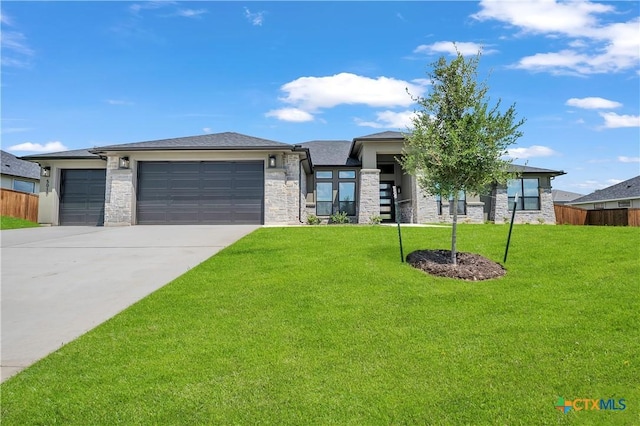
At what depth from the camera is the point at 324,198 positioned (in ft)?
71.2

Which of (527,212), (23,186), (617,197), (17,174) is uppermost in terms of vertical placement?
(17,174)

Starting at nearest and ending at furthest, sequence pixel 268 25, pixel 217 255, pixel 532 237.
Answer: pixel 217 255
pixel 532 237
pixel 268 25

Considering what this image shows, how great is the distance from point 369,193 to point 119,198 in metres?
12.3

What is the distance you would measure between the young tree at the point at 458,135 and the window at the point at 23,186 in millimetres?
30003

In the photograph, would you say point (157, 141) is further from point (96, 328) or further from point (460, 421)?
point (460, 421)

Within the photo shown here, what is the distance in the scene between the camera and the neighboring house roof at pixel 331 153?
2175 centimetres

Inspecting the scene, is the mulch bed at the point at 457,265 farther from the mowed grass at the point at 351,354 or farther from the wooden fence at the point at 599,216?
the wooden fence at the point at 599,216

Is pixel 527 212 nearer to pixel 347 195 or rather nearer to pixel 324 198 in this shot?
pixel 347 195

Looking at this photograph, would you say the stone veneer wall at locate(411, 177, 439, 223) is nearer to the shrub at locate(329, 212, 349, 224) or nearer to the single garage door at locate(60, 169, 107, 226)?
the shrub at locate(329, 212, 349, 224)

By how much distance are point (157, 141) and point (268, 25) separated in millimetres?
8547

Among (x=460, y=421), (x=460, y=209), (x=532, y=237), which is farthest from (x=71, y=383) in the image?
(x=460, y=209)

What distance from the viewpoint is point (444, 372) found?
338 centimetres

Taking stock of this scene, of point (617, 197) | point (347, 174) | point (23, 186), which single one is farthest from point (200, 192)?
point (617, 197)

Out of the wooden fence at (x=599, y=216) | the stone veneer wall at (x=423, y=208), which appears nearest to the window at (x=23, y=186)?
the stone veneer wall at (x=423, y=208)
